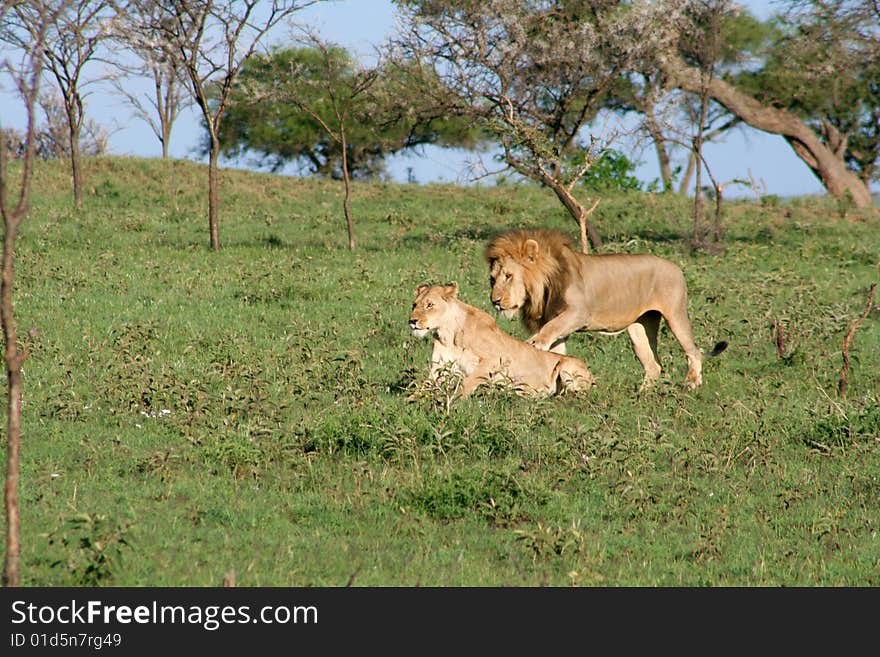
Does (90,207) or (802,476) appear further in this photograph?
(90,207)

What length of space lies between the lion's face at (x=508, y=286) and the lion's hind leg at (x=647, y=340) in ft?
6.07

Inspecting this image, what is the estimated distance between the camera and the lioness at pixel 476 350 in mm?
11711

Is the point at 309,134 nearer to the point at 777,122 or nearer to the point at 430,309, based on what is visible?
the point at 777,122

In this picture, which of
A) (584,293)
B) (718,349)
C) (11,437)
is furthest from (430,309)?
(11,437)

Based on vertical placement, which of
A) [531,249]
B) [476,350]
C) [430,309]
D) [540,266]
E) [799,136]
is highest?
[799,136]

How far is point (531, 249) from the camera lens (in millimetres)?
12875

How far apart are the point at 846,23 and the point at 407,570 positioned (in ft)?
82.9

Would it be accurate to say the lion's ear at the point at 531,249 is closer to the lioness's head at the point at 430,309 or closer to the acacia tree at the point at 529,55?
the lioness's head at the point at 430,309

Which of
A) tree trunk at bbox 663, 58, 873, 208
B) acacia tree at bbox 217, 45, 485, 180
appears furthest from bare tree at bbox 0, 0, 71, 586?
acacia tree at bbox 217, 45, 485, 180

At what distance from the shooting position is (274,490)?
8648mm

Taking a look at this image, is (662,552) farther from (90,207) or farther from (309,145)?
(309,145)

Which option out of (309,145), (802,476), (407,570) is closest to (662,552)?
(407,570)

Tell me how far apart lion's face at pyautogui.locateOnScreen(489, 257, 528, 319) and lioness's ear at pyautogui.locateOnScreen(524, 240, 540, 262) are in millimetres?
173

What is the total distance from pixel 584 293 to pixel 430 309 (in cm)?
226
